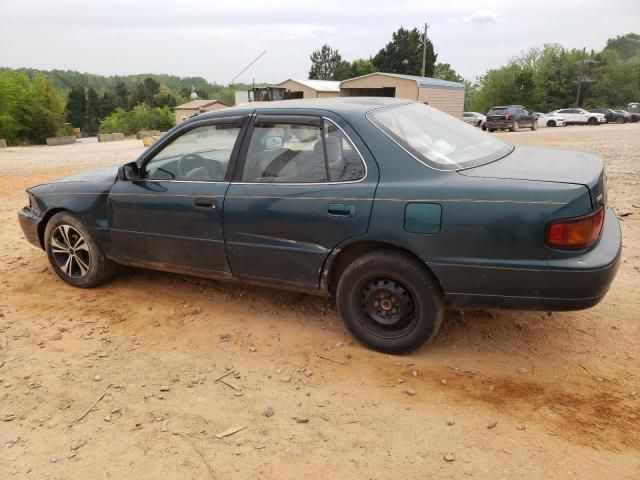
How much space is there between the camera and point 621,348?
131 inches

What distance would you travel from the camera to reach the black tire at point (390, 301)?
10.1ft

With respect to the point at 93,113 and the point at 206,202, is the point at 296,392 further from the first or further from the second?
the point at 93,113

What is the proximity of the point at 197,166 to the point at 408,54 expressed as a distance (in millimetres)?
63047

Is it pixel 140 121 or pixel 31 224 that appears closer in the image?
pixel 31 224

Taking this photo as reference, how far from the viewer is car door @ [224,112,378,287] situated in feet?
10.5

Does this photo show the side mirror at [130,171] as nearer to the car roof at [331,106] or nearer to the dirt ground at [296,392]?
the car roof at [331,106]

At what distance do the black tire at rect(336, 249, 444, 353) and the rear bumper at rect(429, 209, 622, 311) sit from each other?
121 mm

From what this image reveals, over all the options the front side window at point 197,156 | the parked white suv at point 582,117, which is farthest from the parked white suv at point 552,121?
the front side window at point 197,156

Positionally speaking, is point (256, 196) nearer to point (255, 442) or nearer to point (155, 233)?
point (155, 233)

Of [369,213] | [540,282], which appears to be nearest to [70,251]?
[369,213]

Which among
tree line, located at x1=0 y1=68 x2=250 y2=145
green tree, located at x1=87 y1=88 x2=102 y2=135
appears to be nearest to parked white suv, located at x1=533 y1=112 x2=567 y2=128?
tree line, located at x1=0 y1=68 x2=250 y2=145

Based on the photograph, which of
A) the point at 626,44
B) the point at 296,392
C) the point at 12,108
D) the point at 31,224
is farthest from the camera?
the point at 626,44

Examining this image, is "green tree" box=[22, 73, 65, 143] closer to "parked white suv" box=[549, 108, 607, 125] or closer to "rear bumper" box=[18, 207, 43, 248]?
"parked white suv" box=[549, 108, 607, 125]

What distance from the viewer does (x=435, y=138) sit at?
11.2 feet
